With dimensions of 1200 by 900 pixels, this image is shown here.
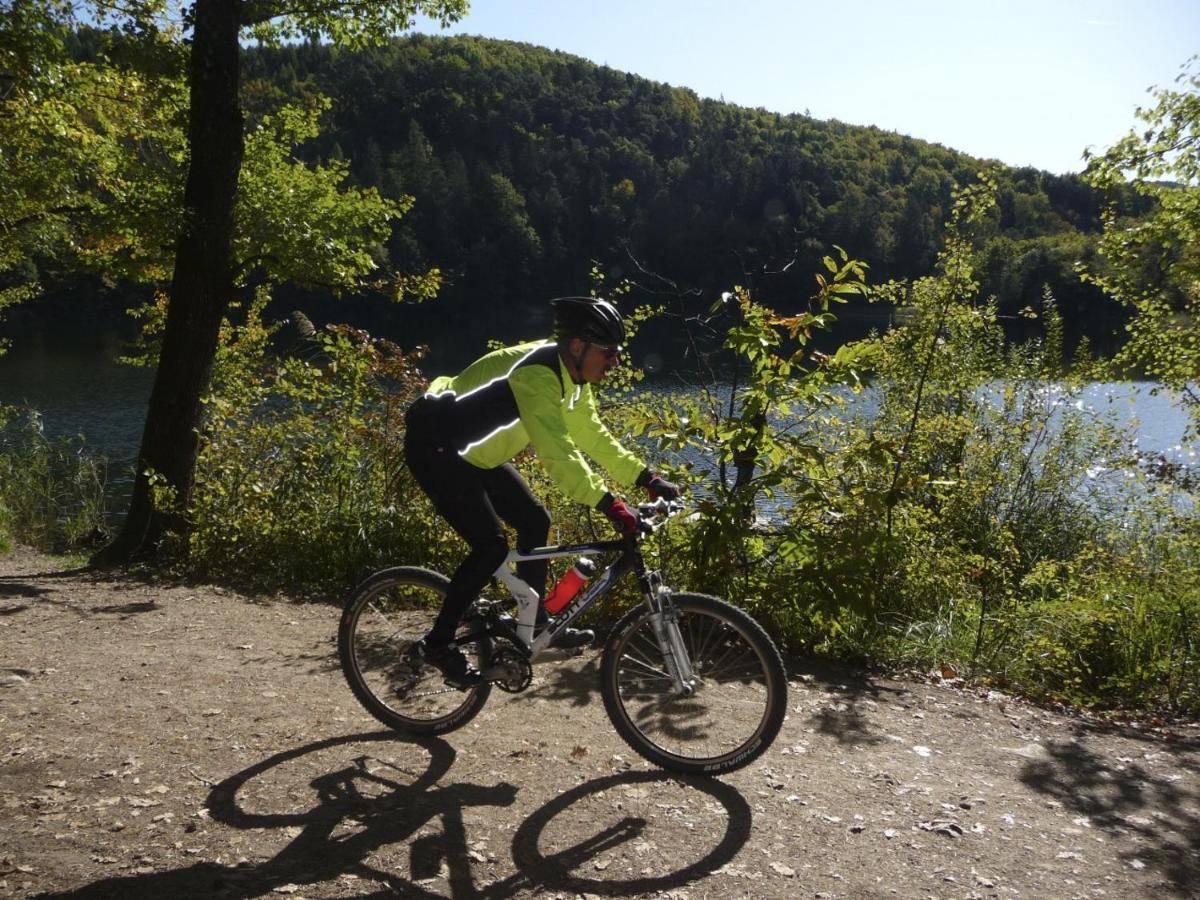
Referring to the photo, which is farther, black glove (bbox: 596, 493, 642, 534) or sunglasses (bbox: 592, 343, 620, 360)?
sunglasses (bbox: 592, 343, 620, 360)

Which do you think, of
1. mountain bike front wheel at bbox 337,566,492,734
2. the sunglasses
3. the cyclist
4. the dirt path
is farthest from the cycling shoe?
the sunglasses

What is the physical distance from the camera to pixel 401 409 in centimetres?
880

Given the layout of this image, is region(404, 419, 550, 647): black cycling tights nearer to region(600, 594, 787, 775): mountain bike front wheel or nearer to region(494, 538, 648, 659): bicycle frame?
region(494, 538, 648, 659): bicycle frame

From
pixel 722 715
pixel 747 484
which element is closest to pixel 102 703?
pixel 722 715

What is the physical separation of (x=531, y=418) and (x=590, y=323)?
50 centimetres

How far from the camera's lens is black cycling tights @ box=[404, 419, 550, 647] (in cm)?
417

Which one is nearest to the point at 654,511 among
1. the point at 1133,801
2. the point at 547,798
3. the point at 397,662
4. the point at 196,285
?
the point at 547,798

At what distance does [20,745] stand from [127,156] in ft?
27.6

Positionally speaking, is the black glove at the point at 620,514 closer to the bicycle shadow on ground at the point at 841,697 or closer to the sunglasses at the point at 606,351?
the sunglasses at the point at 606,351

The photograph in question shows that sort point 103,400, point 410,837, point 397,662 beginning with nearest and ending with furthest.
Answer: point 410,837 < point 397,662 < point 103,400

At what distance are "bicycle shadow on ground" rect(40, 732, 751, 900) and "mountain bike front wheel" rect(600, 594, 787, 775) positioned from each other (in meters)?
0.15

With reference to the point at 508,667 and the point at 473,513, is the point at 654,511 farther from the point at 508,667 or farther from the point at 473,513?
the point at 508,667

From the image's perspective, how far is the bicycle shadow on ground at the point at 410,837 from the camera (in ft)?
10.5

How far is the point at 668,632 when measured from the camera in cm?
411
